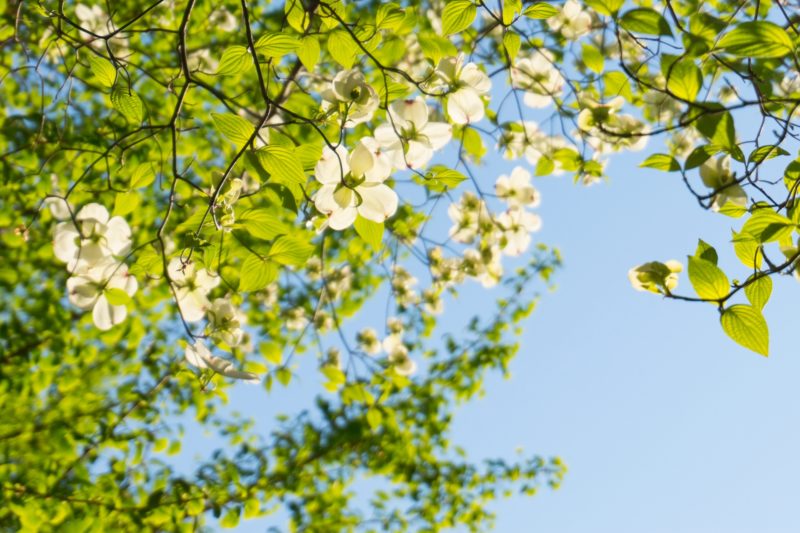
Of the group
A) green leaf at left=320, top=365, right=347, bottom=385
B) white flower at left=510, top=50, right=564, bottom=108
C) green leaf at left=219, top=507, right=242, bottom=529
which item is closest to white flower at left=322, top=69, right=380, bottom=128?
white flower at left=510, top=50, right=564, bottom=108

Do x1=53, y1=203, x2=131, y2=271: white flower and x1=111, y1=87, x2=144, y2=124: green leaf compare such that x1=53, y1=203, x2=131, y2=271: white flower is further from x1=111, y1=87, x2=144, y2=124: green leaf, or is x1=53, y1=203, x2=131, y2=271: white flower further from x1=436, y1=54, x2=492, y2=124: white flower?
x1=436, y1=54, x2=492, y2=124: white flower

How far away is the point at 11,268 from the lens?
8.15 feet

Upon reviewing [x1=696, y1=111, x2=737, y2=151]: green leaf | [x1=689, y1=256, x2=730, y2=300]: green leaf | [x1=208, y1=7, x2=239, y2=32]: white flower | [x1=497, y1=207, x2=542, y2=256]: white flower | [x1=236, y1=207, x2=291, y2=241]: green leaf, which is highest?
[x1=208, y1=7, x2=239, y2=32]: white flower

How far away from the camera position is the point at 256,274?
105cm

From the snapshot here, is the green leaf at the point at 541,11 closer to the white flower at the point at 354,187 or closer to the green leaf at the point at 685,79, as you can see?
the green leaf at the point at 685,79

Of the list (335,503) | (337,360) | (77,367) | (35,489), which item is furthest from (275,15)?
(335,503)

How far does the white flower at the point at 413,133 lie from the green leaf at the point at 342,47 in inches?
4.0

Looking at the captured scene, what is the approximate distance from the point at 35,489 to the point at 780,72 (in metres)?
2.40

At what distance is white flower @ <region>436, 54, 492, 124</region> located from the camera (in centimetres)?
112

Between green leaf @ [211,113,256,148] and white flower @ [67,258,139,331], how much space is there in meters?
0.46

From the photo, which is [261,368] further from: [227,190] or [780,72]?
[780,72]

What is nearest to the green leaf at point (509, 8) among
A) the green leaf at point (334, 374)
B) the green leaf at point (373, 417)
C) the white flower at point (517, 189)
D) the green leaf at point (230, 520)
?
the white flower at point (517, 189)

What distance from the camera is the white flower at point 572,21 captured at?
6.26 ft

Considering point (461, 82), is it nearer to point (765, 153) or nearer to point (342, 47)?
point (342, 47)
